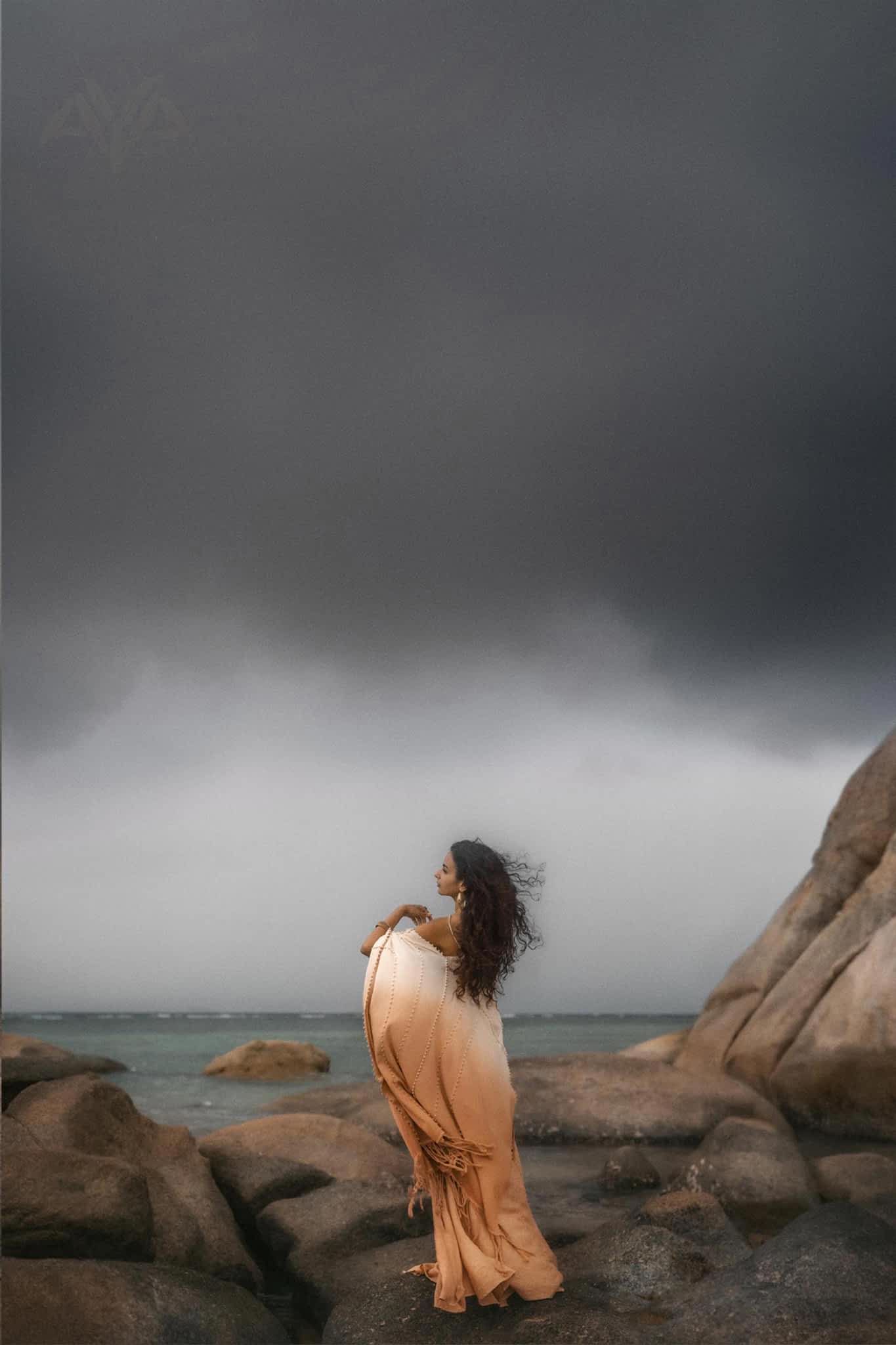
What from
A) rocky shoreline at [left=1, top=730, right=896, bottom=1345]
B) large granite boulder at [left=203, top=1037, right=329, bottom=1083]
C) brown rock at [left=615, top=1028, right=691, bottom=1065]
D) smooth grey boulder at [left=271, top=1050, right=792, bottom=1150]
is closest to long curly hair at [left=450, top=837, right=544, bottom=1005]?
rocky shoreline at [left=1, top=730, right=896, bottom=1345]

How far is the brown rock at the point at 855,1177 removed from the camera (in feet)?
28.4

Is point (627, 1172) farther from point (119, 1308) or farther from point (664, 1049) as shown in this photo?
point (664, 1049)

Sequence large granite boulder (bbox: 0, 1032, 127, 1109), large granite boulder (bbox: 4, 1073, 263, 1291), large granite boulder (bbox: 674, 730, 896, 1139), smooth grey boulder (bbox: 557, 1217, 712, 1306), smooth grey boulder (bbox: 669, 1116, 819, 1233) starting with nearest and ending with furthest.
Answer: smooth grey boulder (bbox: 557, 1217, 712, 1306) < large granite boulder (bbox: 4, 1073, 263, 1291) < large granite boulder (bbox: 0, 1032, 127, 1109) < smooth grey boulder (bbox: 669, 1116, 819, 1233) < large granite boulder (bbox: 674, 730, 896, 1139)

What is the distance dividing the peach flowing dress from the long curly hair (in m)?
0.11

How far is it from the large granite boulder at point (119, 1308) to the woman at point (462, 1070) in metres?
1.14

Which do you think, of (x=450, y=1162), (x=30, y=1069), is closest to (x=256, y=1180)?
(x=30, y=1069)

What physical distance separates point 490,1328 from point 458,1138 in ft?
3.03

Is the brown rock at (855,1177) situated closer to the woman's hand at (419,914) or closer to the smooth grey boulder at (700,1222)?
the smooth grey boulder at (700,1222)

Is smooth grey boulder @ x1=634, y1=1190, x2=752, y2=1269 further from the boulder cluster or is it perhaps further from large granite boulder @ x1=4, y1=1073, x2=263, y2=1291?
large granite boulder @ x1=4, y1=1073, x2=263, y2=1291

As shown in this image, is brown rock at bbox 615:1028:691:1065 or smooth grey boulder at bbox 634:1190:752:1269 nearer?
smooth grey boulder at bbox 634:1190:752:1269

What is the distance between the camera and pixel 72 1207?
5836 mm

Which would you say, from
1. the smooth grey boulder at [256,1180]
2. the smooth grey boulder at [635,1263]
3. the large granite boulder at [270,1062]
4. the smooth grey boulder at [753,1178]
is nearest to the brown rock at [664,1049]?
the smooth grey boulder at [753,1178]

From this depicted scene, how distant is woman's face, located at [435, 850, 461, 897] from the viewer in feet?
19.6

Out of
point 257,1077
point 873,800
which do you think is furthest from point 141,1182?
point 257,1077
